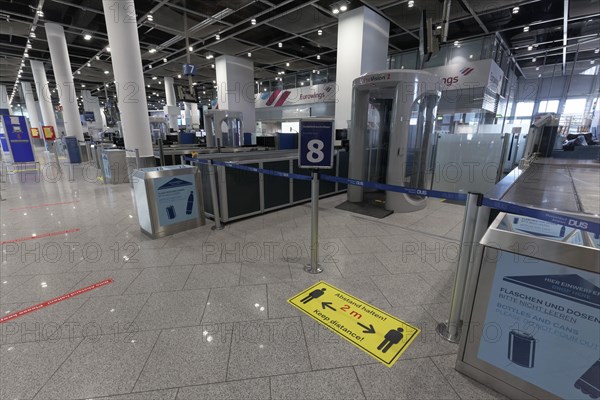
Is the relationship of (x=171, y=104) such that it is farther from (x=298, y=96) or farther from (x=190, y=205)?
(x=190, y=205)

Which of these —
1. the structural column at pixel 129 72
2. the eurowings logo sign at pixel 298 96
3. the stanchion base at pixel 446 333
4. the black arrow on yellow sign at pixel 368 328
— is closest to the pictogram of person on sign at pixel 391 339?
the black arrow on yellow sign at pixel 368 328

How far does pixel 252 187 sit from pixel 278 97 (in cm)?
1201

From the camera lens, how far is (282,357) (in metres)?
1.75

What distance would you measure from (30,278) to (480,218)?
160 inches

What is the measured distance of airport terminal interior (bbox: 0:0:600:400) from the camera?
1431 mm

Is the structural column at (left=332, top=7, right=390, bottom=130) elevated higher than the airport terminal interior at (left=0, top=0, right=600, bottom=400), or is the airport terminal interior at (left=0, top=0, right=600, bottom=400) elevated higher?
the structural column at (left=332, top=7, right=390, bottom=130)

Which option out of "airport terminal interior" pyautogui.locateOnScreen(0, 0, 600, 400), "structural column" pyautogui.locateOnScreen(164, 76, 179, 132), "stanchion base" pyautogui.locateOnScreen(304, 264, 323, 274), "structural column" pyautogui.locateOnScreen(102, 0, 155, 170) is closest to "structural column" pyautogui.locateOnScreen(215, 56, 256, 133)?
"airport terminal interior" pyautogui.locateOnScreen(0, 0, 600, 400)

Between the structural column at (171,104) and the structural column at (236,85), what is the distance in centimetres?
747

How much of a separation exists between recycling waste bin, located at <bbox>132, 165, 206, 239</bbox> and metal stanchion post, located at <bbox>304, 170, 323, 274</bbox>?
2.10 metres

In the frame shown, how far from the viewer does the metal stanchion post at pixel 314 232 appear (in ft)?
8.63

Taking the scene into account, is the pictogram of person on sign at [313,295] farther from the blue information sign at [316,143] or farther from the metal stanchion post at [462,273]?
the blue information sign at [316,143]

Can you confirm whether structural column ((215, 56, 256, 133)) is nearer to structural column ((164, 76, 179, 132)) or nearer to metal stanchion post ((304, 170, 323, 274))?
structural column ((164, 76, 179, 132))

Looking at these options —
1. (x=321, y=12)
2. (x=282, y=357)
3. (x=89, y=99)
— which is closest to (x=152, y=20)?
(x=321, y=12)

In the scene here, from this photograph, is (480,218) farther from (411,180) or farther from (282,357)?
(411,180)
